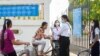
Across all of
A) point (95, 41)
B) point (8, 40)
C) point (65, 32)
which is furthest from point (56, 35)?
point (8, 40)

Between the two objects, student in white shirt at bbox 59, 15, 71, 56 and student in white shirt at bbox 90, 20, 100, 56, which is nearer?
student in white shirt at bbox 90, 20, 100, 56

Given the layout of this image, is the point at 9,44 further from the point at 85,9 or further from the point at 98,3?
the point at 98,3

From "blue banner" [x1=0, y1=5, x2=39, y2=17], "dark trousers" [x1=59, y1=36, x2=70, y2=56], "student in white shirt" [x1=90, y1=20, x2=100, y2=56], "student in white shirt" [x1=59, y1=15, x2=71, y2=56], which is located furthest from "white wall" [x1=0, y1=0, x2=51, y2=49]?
"student in white shirt" [x1=90, y1=20, x2=100, y2=56]

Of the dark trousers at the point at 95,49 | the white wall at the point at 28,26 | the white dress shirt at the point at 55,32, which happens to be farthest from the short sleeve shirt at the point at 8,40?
the white wall at the point at 28,26

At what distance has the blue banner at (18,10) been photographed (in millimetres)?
19016

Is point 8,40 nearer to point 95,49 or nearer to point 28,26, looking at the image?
point 95,49

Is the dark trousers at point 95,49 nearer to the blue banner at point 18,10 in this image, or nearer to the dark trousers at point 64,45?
the dark trousers at point 64,45

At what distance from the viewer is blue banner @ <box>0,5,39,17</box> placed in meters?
19.0

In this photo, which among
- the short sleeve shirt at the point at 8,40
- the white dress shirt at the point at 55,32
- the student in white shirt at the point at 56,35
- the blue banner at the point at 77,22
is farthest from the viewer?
the blue banner at the point at 77,22

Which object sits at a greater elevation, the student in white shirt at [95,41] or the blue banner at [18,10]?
the blue banner at [18,10]

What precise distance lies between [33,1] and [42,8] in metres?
0.62

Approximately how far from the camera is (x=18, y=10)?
1906cm

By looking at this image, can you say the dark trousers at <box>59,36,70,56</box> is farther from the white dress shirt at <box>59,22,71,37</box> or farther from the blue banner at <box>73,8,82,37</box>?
the blue banner at <box>73,8,82,37</box>

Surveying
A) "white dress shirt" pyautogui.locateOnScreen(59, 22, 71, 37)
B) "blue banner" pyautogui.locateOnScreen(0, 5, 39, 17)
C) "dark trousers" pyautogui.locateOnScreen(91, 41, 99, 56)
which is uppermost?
"blue banner" pyautogui.locateOnScreen(0, 5, 39, 17)
